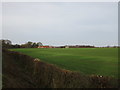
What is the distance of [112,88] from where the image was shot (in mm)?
8180

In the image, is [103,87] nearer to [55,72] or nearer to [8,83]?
[55,72]

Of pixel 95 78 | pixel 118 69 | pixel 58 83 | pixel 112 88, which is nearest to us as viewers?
pixel 112 88

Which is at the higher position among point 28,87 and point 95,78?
point 95,78

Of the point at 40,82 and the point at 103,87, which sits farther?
the point at 40,82

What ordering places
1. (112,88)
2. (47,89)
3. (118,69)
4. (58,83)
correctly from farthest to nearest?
(118,69) < (47,89) < (58,83) < (112,88)

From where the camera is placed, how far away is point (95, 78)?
8.75 metres

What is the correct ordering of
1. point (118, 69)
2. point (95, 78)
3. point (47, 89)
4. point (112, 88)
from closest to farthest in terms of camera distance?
point (112, 88) < point (95, 78) < point (47, 89) < point (118, 69)

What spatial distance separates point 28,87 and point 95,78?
4574 millimetres

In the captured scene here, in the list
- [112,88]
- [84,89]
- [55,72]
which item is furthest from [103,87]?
[55,72]

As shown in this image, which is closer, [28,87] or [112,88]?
[112,88]

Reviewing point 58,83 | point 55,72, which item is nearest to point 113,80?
point 58,83

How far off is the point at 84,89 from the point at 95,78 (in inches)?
35.5

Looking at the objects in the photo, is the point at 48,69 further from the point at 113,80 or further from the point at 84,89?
the point at 113,80

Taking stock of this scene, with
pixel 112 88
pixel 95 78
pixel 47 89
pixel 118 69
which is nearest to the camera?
pixel 112 88
